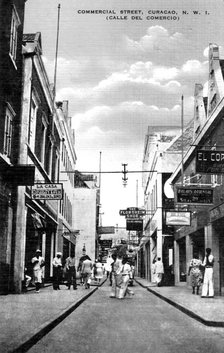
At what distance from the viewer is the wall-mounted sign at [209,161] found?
15.9 meters

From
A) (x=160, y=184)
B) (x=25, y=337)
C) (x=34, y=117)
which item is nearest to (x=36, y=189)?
(x=34, y=117)

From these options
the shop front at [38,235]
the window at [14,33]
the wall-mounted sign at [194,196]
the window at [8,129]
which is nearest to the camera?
the window at [8,129]

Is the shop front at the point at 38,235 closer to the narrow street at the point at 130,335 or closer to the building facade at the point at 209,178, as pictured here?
the building facade at the point at 209,178

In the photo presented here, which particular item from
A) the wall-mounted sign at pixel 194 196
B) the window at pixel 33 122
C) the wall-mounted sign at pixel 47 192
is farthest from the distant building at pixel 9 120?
the wall-mounted sign at pixel 194 196

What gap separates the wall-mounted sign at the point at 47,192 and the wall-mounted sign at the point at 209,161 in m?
5.10

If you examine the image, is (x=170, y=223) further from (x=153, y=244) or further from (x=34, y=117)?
(x=153, y=244)

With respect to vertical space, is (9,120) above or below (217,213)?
above

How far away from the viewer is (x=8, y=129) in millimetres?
17297

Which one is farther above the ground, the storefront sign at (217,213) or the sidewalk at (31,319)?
the storefront sign at (217,213)

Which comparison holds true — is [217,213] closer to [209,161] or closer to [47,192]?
[209,161]

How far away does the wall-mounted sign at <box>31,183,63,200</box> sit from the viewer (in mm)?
18078

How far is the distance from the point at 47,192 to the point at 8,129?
267 centimetres

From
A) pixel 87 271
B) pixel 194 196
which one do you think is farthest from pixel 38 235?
pixel 194 196

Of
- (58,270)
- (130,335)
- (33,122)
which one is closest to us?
(130,335)
